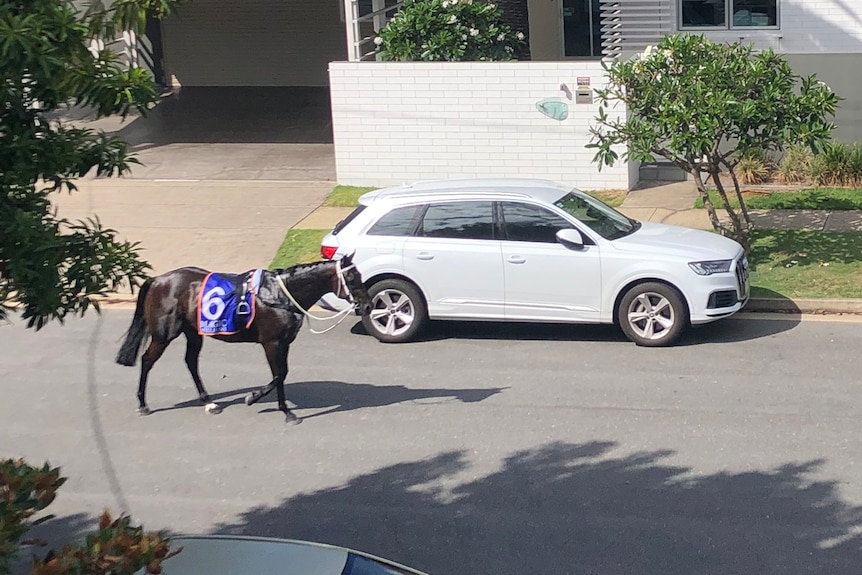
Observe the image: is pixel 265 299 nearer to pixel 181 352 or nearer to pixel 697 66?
pixel 181 352

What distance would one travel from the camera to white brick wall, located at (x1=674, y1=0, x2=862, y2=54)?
19109 mm

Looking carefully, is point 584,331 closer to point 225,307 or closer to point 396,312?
point 396,312

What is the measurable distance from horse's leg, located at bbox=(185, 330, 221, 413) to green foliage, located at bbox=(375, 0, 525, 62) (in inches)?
376

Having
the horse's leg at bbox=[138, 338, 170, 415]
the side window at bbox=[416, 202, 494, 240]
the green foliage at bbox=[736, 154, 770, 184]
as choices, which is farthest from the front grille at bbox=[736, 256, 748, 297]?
the green foliage at bbox=[736, 154, 770, 184]

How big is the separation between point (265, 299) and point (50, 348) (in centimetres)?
406

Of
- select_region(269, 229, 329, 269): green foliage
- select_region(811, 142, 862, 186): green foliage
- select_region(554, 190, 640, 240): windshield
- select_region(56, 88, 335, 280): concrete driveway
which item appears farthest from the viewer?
select_region(811, 142, 862, 186): green foliage

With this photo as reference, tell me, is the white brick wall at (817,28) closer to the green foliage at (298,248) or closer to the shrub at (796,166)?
the shrub at (796,166)

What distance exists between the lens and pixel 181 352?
12.6 m

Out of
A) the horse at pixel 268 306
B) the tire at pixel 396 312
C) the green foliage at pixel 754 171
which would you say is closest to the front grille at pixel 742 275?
the tire at pixel 396 312

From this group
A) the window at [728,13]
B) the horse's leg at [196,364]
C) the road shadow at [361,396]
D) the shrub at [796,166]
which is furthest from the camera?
the window at [728,13]

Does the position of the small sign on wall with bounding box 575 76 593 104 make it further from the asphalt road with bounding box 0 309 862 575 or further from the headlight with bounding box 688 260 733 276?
the headlight with bounding box 688 260 733 276

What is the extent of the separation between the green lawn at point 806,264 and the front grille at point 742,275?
104 centimetres

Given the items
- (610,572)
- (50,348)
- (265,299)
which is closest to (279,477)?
(265,299)

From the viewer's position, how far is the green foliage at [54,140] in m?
5.11
